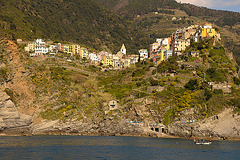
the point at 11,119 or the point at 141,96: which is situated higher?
the point at 141,96

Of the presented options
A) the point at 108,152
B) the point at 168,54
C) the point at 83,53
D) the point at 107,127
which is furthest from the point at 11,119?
the point at 83,53

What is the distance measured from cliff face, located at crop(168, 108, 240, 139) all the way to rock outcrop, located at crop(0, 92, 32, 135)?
40609 millimetres

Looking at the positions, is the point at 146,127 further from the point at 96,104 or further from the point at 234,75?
the point at 234,75

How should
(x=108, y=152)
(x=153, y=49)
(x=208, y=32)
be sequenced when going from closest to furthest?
(x=108, y=152) → (x=208, y=32) → (x=153, y=49)

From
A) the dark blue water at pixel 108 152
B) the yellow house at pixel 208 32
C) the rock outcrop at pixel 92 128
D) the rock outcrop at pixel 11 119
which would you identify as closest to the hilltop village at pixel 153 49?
the yellow house at pixel 208 32

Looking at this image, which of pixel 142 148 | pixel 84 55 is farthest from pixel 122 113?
pixel 84 55

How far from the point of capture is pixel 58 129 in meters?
93.9

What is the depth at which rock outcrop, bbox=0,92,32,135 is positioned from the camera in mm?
84000

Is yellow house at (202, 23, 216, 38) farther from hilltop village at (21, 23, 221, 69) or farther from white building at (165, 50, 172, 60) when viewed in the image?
white building at (165, 50, 172, 60)

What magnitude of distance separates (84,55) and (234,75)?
82.6 m

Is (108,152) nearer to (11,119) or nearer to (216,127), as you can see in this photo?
(11,119)

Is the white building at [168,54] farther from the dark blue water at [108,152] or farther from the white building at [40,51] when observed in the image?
the dark blue water at [108,152]

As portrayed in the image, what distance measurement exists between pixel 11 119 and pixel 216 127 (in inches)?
2085

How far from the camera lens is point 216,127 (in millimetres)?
88938
